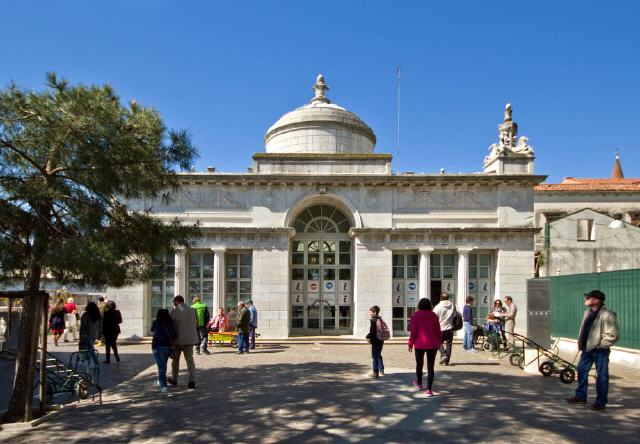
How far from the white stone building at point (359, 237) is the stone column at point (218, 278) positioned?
0.04 m

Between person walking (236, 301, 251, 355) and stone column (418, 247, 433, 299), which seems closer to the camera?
person walking (236, 301, 251, 355)

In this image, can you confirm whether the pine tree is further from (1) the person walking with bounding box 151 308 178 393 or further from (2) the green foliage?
(1) the person walking with bounding box 151 308 178 393

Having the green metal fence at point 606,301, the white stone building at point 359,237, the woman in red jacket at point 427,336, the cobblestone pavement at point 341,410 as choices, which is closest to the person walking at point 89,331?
the cobblestone pavement at point 341,410

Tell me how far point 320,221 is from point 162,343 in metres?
11.8

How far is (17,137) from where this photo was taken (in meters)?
7.09

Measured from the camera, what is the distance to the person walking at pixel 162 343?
9078 mm

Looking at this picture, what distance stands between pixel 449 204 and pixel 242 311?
950cm

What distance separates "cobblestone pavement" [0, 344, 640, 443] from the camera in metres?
6.42

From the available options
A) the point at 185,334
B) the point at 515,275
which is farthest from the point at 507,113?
the point at 185,334

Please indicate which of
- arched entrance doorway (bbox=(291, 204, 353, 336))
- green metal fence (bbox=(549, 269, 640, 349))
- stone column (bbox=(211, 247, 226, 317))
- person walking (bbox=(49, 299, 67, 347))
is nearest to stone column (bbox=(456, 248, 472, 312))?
green metal fence (bbox=(549, 269, 640, 349))

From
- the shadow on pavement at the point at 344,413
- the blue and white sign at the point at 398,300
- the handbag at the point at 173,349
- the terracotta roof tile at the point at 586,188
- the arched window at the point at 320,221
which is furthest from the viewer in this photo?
the terracotta roof tile at the point at 586,188

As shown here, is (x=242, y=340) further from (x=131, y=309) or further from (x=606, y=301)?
(x=606, y=301)

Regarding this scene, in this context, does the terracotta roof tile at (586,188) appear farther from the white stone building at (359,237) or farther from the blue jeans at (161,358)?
the blue jeans at (161,358)

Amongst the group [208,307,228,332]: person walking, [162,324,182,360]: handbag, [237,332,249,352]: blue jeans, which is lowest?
[237,332,249,352]: blue jeans
